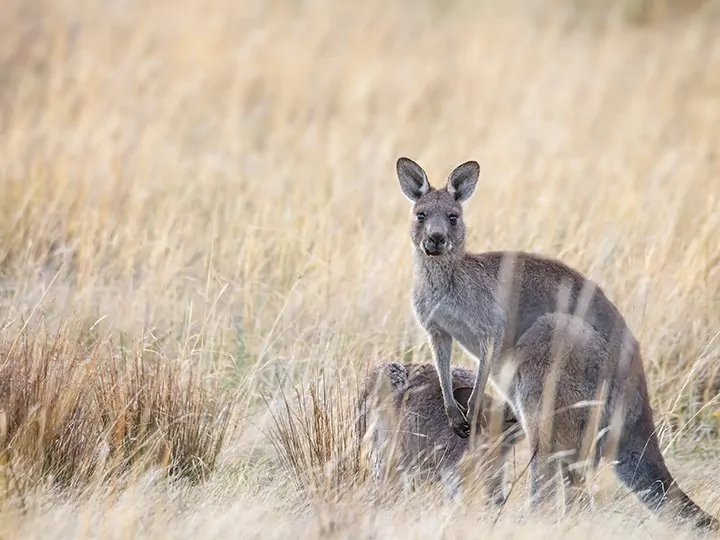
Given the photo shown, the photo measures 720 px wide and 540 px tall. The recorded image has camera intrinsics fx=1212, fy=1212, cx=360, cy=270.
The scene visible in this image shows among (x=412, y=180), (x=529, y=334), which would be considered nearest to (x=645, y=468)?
(x=529, y=334)

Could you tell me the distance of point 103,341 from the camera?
17.3 feet

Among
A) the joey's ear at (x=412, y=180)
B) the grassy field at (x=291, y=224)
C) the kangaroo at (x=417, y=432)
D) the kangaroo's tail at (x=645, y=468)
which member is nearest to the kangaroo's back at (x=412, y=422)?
the kangaroo at (x=417, y=432)

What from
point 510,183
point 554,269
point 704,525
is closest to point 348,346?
point 554,269

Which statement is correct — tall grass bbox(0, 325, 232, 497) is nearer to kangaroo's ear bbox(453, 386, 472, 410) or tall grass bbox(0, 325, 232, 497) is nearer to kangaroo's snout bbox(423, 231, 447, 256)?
kangaroo's ear bbox(453, 386, 472, 410)

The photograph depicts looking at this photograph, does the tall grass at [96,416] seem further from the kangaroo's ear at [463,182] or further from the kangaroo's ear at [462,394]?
the kangaroo's ear at [463,182]

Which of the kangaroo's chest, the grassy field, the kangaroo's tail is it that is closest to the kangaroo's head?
the kangaroo's chest

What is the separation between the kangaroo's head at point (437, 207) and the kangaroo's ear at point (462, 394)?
2.06ft

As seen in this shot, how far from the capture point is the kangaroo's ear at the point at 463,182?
5.82 meters

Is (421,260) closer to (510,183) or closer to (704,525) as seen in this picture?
(704,525)

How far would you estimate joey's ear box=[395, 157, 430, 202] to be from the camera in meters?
5.86

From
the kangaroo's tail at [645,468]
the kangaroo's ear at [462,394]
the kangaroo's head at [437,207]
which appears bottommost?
the kangaroo's tail at [645,468]

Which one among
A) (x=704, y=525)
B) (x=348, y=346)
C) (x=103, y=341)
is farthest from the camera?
(x=348, y=346)

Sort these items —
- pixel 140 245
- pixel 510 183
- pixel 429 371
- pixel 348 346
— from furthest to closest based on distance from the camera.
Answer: pixel 510 183, pixel 140 245, pixel 348 346, pixel 429 371

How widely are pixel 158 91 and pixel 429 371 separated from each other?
21.8 ft
